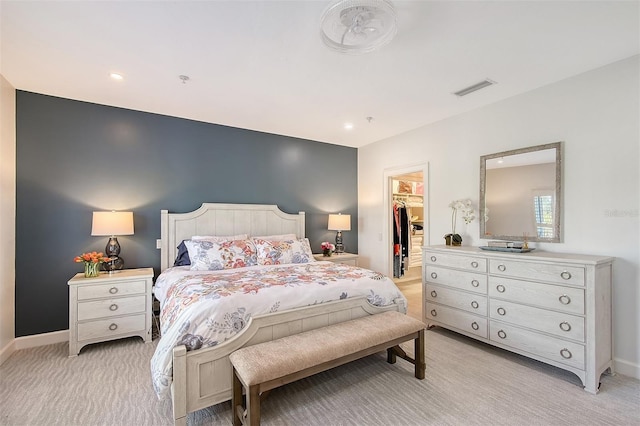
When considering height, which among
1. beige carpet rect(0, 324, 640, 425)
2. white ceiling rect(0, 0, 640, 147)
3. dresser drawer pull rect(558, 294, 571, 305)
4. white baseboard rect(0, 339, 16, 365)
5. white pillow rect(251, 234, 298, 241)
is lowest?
beige carpet rect(0, 324, 640, 425)

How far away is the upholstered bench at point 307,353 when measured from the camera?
1.66m

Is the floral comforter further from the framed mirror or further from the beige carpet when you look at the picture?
the framed mirror

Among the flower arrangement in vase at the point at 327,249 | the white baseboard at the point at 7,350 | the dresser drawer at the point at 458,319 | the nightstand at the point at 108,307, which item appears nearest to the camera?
the white baseboard at the point at 7,350

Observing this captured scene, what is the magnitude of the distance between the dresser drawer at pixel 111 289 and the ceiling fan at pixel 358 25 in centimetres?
292

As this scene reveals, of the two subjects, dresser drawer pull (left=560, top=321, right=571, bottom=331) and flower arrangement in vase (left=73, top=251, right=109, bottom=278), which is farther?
flower arrangement in vase (left=73, top=251, right=109, bottom=278)

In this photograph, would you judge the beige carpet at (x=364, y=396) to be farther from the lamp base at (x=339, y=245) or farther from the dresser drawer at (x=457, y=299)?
the lamp base at (x=339, y=245)

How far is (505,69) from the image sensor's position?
100 inches

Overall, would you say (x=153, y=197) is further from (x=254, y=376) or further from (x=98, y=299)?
(x=254, y=376)

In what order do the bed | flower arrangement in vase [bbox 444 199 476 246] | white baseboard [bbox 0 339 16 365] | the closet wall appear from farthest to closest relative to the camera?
the closet wall < flower arrangement in vase [bbox 444 199 476 246] < white baseboard [bbox 0 339 16 365] < the bed

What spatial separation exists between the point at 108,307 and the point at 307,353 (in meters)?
2.27

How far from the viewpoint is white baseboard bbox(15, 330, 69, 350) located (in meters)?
2.90

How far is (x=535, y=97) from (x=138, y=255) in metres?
4.74

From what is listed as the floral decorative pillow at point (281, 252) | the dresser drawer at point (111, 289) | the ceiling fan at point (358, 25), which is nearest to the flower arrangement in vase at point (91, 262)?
the dresser drawer at point (111, 289)

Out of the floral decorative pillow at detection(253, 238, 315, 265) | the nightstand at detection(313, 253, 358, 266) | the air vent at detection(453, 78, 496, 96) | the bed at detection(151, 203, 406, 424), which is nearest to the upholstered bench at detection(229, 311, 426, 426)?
the bed at detection(151, 203, 406, 424)
